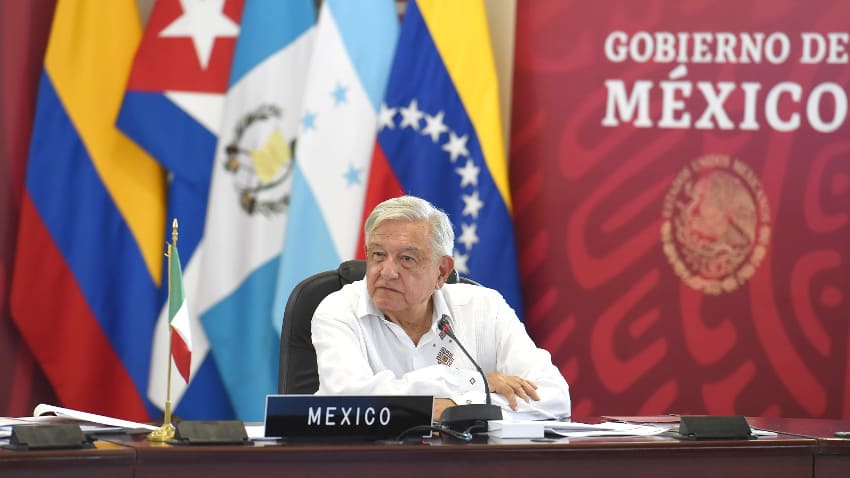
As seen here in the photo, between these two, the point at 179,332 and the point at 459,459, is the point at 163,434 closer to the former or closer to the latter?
the point at 179,332

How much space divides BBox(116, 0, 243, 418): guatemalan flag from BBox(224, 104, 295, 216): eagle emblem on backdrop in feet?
0.39

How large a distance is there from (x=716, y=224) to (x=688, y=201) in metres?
0.14

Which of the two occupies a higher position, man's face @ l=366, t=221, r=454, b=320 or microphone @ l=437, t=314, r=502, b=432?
man's face @ l=366, t=221, r=454, b=320

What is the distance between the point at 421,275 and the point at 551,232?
6.01 feet

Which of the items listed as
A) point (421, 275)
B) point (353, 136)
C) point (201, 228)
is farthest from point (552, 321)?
point (421, 275)

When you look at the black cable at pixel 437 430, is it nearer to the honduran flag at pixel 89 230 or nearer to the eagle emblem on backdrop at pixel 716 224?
the honduran flag at pixel 89 230

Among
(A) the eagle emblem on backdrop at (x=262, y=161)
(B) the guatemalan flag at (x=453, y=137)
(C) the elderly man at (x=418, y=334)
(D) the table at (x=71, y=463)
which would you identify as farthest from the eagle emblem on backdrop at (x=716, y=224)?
(D) the table at (x=71, y=463)

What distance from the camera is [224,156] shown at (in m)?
4.58

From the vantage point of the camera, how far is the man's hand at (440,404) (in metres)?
2.65

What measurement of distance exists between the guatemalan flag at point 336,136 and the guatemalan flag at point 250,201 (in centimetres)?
11

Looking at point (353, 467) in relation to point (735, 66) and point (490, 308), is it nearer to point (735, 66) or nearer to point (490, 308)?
point (490, 308)

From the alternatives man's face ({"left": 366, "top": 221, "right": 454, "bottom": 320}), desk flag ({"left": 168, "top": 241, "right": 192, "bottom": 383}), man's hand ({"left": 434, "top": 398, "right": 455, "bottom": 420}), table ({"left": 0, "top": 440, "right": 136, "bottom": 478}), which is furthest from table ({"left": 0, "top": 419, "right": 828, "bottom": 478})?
man's face ({"left": 366, "top": 221, "right": 454, "bottom": 320})

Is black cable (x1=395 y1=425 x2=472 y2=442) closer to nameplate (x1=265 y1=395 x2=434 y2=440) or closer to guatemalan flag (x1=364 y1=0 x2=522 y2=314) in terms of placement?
nameplate (x1=265 y1=395 x2=434 y2=440)

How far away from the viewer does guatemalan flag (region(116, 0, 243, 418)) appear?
453 cm
